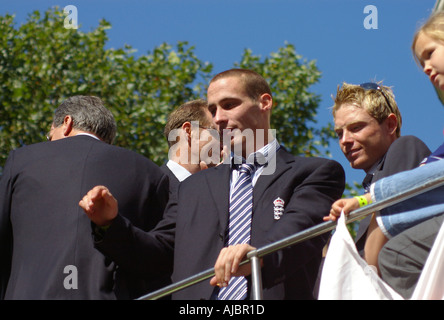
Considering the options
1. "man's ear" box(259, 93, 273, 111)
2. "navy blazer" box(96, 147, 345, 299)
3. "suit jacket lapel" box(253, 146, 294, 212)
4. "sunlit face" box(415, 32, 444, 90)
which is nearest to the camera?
"sunlit face" box(415, 32, 444, 90)

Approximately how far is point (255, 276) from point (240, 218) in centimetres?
67

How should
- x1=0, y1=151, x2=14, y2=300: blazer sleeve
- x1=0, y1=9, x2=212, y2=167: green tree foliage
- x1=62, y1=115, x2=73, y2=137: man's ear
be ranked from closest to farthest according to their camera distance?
x1=0, y1=151, x2=14, y2=300: blazer sleeve → x1=62, y1=115, x2=73, y2=137: man's ear → x1=0, y1=9, x2=212, y2=167: green tree foliage

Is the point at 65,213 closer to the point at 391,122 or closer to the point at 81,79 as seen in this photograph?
the point at 391,122

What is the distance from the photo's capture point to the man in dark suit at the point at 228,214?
4.55 m

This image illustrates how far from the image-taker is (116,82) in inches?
834

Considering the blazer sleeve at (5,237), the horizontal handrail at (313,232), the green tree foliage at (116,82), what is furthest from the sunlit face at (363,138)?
the green tree foliage at (116,82)

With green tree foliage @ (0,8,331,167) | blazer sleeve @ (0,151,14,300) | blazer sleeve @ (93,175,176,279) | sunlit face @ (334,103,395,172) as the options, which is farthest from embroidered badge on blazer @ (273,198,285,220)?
green tree foliage @ (0,8,331,167)

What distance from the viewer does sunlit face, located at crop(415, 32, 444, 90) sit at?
4363 mm

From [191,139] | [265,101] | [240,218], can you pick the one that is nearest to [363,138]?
[265,101]

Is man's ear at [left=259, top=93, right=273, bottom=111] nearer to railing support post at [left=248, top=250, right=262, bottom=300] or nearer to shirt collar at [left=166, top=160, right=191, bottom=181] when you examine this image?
shirt collar at [left=166, top=160, right=191, bottom=181]

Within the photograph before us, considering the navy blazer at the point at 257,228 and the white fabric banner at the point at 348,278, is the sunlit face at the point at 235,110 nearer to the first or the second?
the navy blazer at the point at 257,228

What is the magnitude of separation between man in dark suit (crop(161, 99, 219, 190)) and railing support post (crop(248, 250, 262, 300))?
101 inches

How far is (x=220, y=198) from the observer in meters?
4.92

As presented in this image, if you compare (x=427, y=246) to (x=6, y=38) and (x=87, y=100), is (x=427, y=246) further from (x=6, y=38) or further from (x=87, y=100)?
(x=6, y=38)
